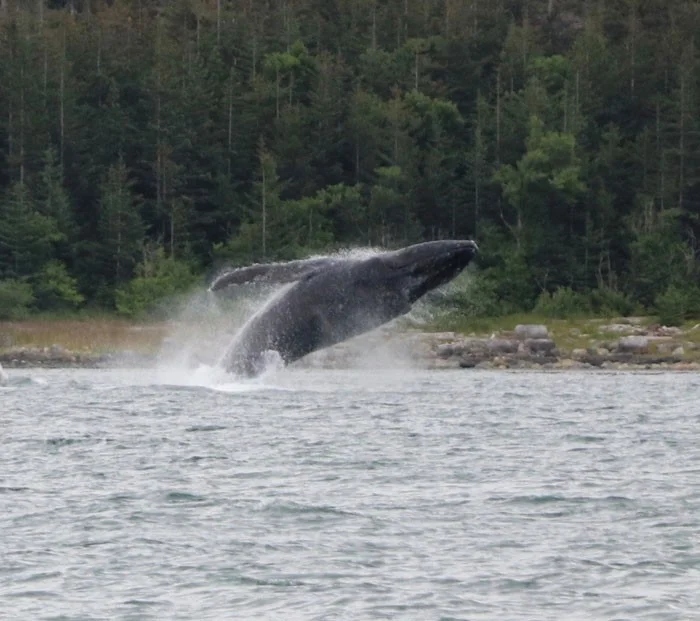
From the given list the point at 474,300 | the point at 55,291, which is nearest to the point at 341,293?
the point at 474,300

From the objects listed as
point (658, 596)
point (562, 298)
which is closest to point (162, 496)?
point (658, 596)

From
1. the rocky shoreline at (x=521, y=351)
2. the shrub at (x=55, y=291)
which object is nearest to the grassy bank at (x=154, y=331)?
the rocky shoreline at (x=521, y=351)

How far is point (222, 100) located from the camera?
84.9 m

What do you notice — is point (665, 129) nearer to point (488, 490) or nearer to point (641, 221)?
point (641, 221)

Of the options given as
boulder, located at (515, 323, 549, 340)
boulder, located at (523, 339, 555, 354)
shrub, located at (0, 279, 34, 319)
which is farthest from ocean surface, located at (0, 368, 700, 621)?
shrub, located at (0, 279, 34, 319)

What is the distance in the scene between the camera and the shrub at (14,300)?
225ft

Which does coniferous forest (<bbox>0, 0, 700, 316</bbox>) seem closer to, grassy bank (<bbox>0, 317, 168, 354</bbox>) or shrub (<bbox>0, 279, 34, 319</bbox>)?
shrub (<bbox>0, 279, 34, 319</bbox>)

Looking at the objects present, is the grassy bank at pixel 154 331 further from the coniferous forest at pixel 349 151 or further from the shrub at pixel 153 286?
the coniferous forest at pixel 349 151

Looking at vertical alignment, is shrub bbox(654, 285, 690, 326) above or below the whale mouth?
below

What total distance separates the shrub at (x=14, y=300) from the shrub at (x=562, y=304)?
19.7 metres

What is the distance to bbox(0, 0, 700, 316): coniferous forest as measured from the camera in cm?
7600

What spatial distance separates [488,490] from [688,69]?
63.2 m

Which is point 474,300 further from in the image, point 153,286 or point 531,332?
point 153,286

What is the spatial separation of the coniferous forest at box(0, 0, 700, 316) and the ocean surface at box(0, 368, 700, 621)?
42.5 metres
